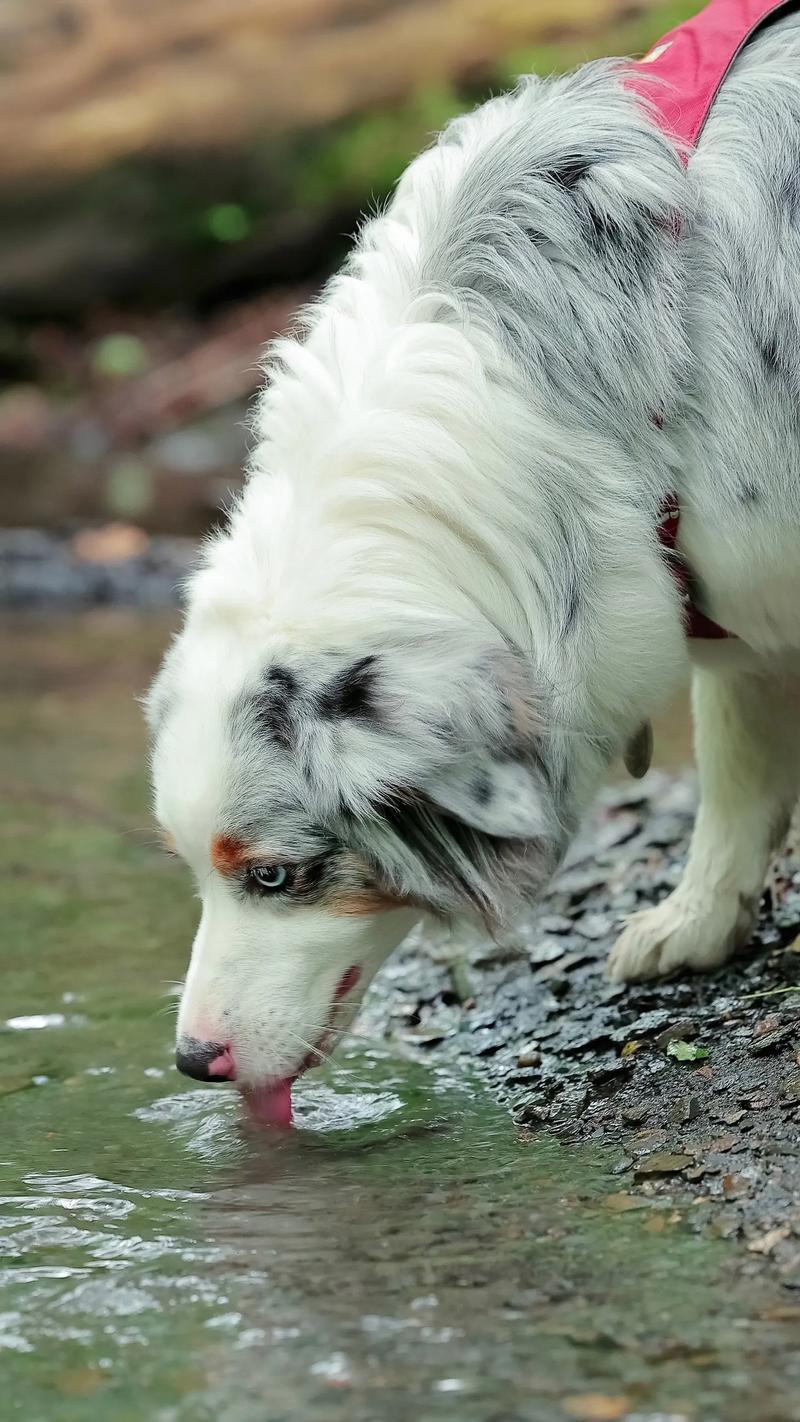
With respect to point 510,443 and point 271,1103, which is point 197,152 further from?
point 271,1103

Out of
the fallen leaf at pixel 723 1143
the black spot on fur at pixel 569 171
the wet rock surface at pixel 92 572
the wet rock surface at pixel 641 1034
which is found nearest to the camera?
the wet rock surface at pixel 641 1034

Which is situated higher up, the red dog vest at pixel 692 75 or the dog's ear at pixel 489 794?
the red dog vest at pixel 692 75

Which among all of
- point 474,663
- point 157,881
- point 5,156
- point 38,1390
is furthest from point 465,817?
point 5,156

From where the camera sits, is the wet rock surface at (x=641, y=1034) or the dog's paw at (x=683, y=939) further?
the dog's paw at (x=683, y=939)

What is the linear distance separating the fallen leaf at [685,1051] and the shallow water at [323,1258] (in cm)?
38

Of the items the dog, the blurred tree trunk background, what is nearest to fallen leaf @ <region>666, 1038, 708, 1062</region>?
the dog

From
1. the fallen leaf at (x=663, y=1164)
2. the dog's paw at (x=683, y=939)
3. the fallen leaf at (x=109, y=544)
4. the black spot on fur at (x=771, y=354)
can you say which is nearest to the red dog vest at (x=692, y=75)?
the black spot on fur at (x=771, y=354)

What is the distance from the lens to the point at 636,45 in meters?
13.4

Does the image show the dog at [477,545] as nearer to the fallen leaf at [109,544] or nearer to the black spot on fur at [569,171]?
the black spot on fur at [569,171]

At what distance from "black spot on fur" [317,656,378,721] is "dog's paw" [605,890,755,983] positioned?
4.65ft

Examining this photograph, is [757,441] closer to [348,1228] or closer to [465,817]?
[465,817]

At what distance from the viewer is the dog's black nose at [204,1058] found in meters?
3.34

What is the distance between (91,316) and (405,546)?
40.0 feet

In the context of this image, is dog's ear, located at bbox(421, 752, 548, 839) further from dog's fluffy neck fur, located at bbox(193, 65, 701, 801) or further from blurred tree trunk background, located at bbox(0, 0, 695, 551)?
blurred tree trunk background, located at bbox(0, 0, 695, 551)
